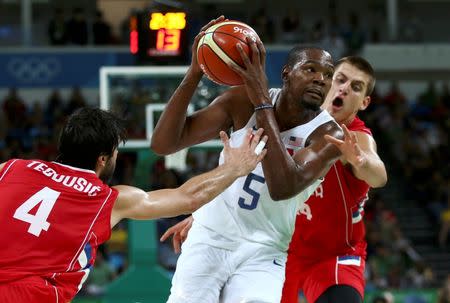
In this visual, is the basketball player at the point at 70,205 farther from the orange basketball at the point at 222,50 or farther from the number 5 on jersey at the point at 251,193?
the orange basketball at the point at 222,50

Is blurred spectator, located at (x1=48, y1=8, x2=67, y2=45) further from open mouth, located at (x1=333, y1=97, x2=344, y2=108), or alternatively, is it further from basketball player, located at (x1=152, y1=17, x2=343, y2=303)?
basketball player, located at (x1=152, y1=17, x2=343, y2=303)

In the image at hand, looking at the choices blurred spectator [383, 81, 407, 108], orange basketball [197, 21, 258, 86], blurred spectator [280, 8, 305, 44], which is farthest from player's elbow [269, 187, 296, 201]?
blurred spectator [280, 8, 305, 44]

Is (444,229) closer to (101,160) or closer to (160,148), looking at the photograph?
(160,148)

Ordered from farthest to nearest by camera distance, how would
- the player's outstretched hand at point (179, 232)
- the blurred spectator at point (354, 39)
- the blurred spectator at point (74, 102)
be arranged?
the blurred spectator at point (354, 39), the blurred spectator at point (74, 102), the player's outstretched hand at point (179, 232)

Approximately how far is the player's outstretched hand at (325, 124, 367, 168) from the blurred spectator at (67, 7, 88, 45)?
1548 cm

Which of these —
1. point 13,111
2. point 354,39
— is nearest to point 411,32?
point 354,39

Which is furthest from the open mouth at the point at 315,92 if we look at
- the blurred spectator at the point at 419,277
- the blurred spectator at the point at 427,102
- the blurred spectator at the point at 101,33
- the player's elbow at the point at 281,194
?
the blurred spectator at the point at 427,102

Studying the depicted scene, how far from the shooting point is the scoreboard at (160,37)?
1113cm

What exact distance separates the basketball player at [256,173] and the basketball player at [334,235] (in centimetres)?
75

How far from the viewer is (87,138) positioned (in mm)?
4617

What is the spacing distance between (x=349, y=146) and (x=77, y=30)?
15806 millimetres

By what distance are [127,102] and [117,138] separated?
277 inches

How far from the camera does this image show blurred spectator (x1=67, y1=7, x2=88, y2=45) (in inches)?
792

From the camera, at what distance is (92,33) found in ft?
67.6
